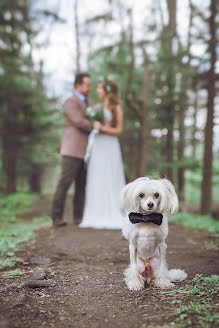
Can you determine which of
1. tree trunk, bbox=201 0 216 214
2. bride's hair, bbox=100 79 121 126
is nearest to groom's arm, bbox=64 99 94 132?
bride's hair, bbox=100 79 121 126

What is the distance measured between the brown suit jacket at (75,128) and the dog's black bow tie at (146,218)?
3.67 metres

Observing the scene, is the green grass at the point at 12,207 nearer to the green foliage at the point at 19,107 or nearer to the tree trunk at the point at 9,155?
the tree trunk at the point at 9,155

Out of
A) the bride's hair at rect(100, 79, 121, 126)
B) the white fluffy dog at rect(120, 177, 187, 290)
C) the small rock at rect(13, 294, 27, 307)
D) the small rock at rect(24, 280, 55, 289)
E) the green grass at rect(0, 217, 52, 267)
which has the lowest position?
the green grass at rect(0, 217, 52, 267)

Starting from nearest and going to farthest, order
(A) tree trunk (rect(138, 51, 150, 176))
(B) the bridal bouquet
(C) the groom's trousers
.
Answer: (C) the groom's trousers, (B) the bridal bouquet, (A) tree trunk (rect(138, 51, 150, 176))

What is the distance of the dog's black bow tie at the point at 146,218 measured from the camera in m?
3.20

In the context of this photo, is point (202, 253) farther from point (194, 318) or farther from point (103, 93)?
point (103, 93)

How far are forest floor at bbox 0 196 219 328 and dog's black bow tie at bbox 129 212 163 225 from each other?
0.69 meters

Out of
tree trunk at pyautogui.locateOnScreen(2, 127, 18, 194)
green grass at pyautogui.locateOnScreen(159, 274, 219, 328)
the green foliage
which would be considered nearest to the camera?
green grass at pyautogui.locateOnScreen(159, 274, 219, 328)

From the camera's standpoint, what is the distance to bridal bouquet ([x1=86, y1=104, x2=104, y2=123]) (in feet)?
22.6

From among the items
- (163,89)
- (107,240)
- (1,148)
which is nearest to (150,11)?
(163,89)

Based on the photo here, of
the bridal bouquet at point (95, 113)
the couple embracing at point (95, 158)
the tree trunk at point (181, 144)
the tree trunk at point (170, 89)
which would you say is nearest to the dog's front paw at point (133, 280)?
the couple embracing at point (95, 158)

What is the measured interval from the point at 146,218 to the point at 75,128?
4.03m

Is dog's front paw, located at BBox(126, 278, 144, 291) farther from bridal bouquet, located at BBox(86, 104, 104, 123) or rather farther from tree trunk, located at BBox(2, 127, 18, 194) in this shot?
tree trunk, located at BBox(2, 127, 18, 194)

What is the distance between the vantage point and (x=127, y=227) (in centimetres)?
342
